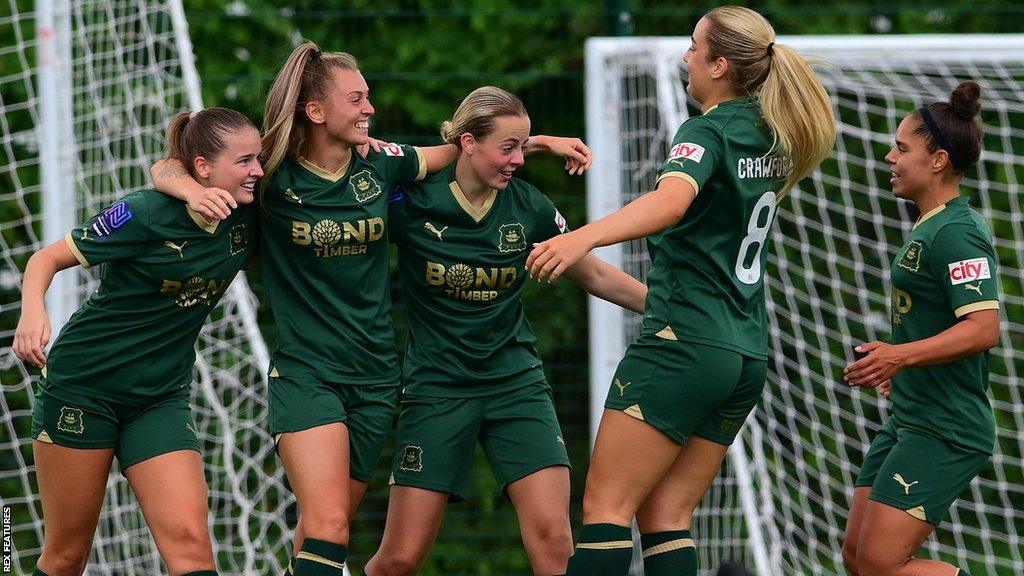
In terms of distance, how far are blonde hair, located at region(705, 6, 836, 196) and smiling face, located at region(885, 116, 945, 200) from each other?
365 millimetres

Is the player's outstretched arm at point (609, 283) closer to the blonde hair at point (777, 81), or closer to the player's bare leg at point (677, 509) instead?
the player's bare leg at point (677, 509)

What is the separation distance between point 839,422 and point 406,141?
281cm

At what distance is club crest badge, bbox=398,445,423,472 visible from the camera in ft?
13.6

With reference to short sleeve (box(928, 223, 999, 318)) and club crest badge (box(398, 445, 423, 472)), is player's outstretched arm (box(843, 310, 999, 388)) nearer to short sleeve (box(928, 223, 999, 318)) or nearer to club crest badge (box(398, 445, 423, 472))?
short sleeve (box(928, 223, 999, 318))

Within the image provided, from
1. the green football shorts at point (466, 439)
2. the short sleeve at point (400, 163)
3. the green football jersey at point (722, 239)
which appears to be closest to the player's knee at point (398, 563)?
the green football shorts at point (466, 439)

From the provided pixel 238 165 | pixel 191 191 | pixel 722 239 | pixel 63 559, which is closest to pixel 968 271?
pixel 722 239

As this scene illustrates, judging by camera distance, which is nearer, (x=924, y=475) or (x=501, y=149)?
(x=924, y=475)

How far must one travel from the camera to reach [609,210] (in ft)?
19.3

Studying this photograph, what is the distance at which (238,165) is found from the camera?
3873mm

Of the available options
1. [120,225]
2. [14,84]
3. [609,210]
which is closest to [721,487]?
[609,210]

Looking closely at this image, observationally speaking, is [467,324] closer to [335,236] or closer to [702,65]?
[335,236]

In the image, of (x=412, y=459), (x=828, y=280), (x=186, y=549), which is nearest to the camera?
(x=186, y=549)

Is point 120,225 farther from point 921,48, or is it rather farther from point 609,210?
point 921,48

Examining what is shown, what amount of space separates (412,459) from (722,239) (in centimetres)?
125
